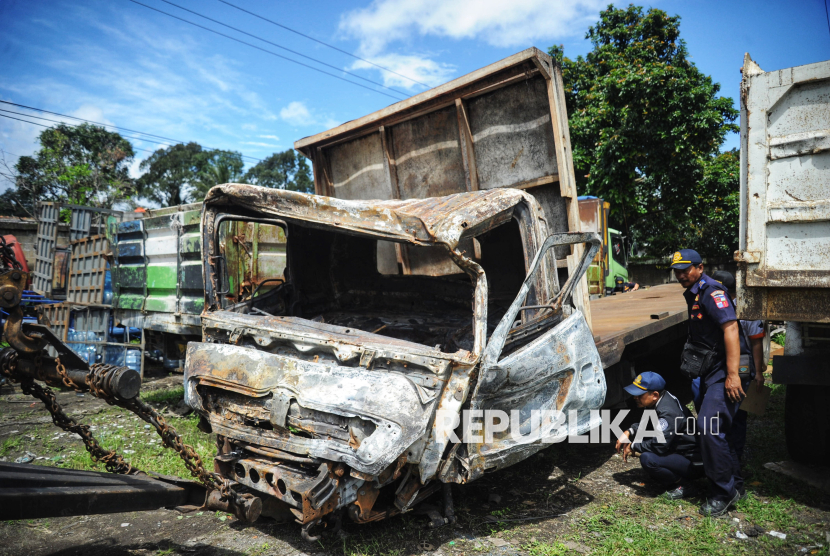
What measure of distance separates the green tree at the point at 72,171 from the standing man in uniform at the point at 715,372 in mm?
22062

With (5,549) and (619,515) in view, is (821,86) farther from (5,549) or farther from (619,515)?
(5,549)

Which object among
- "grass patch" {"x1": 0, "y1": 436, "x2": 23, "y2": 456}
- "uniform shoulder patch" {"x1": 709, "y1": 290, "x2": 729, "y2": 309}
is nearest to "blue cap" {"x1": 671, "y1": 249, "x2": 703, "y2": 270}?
"uniform shoulder patch" {"x1": 709, "y1": 290, "x2": 729, "y2": 309}

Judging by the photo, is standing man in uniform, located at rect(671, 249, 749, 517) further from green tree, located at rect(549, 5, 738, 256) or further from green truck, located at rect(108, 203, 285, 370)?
green tree, located at rect(549, 5, 738, 256)

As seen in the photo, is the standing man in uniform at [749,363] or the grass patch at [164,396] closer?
the standing man in uniform at [749,363]

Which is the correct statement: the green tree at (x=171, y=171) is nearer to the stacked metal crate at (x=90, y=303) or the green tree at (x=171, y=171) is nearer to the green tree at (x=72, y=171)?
the green tree at (x=72, y=171)

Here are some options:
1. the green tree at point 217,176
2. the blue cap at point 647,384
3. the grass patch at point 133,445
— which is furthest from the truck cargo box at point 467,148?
the green tree at point 217,176

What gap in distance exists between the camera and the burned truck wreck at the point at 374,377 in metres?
2.54

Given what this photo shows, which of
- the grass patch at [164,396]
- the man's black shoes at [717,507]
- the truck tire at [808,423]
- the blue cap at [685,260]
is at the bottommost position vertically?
the grass patch at [164,396]

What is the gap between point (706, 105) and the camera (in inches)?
449

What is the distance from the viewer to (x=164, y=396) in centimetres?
625

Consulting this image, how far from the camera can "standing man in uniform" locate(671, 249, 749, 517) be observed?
128 inches

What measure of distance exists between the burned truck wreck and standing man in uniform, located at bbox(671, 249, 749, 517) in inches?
24.9

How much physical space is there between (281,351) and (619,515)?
2371 millimetres

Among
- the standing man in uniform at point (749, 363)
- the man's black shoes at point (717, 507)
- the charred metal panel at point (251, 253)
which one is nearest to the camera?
the man's black shoes at point (717, 507)
